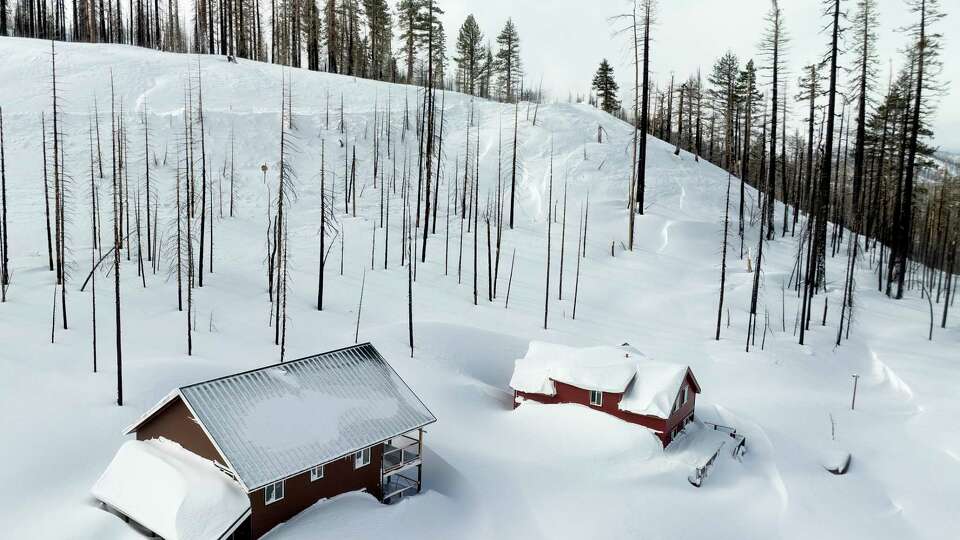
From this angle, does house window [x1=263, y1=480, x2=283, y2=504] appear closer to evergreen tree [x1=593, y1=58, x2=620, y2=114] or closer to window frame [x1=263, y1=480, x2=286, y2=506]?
window frame [x1=263, y1=480, x2=286, y2=506]

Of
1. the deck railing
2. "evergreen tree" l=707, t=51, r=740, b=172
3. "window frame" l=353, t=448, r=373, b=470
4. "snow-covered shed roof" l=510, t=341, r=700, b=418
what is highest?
"evergreen tree" l=707, t=51, r=740, b=172

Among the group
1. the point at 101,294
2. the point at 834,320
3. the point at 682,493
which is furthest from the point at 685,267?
the point at 101,294

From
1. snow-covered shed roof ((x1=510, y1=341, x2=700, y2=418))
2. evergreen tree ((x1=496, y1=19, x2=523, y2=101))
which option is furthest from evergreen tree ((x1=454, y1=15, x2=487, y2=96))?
snow-covered shed roof ((x1=510, y1=341, x2=700, y2=418))

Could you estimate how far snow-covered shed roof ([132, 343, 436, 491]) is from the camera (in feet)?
52.1

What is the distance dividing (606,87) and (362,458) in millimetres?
60229

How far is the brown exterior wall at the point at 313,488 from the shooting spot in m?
15.9

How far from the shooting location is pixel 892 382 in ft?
92.5

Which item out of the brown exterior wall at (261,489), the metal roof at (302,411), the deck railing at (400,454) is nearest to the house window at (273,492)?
the brown exterior wall at (261,489)

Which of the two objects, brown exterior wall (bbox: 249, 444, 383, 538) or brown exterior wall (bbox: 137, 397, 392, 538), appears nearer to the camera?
brown exterior wall (bbox: 249, 444, 383, 538)

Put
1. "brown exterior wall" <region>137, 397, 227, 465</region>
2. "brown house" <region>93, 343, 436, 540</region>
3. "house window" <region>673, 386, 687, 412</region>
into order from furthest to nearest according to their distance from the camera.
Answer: "house window" <region>673, 386, 687, 412</region>, "brown exterior wall" <region>137, 397, 227, 465</region>, "brown house" <region>93, 343, 436, 540</region>

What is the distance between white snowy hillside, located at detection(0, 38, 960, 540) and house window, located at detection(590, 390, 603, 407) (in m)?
0.88

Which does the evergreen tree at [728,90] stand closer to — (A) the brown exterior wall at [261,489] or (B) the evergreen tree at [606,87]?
(B) the evergreen tree at [606,87]

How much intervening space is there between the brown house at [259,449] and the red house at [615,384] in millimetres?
6773

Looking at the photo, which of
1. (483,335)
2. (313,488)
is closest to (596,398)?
(483,335)
